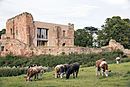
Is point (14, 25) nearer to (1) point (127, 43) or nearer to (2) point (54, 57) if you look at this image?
(2) point (54, 57)

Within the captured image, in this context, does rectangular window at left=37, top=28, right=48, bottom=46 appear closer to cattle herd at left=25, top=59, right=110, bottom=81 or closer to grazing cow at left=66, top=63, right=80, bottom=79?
cattle herd at left=25, top=59, right=110, bottom=81

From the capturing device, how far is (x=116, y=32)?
66.1 meters

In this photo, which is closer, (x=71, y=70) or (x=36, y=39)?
(x=71, y=70)

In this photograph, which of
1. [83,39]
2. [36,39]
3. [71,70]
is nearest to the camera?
[71,70]

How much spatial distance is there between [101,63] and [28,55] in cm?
2929

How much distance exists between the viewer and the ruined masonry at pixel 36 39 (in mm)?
50044

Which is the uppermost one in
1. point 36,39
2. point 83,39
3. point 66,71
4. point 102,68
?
point 83,39

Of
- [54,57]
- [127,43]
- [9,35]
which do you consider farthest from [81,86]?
[127,43]

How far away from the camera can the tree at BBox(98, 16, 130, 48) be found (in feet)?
216

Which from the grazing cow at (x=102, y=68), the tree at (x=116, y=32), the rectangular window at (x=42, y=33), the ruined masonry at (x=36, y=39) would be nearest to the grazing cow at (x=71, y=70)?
the grazing cow at (x=102, y=68)

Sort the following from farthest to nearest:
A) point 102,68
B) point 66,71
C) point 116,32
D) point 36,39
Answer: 1. point 116,32
2. point 36,39
3. point 66,71
4. point 102,68

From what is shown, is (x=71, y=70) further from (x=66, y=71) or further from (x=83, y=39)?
(x=83, y=39)

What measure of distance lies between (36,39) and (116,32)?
58.0ft

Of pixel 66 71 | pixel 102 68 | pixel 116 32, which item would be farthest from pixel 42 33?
pixel 102 68
